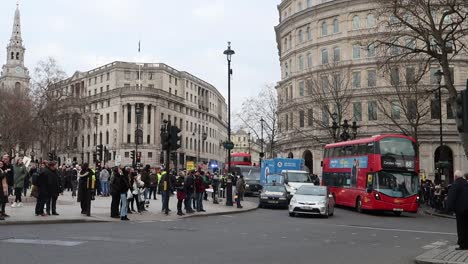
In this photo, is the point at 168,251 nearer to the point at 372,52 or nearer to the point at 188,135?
the point at 372,52

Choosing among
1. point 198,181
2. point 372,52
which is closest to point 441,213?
point 198,181

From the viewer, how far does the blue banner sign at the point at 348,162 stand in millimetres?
27456

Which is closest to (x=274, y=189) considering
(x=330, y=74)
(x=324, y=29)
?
(x=330, y=74)

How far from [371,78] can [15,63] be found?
109456 mm

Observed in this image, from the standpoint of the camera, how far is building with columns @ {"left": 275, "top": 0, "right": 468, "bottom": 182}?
63188 millimetres

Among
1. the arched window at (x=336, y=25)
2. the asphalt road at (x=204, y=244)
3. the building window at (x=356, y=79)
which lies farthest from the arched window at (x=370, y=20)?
the asphalt road at (x=204, y=244)

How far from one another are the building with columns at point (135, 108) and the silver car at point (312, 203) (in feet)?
224

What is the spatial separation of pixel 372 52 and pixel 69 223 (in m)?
58.8

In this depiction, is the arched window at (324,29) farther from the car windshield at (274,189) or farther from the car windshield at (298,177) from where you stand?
the car windshield at (274,189)

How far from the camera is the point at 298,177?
3531cm

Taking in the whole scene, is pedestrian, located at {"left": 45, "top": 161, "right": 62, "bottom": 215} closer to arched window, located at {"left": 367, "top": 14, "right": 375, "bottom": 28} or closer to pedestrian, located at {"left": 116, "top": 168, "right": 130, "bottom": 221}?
pedestrian, located at {"left": 116, "top": 168, "right": 130, "bottom": 221}

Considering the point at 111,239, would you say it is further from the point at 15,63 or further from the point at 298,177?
the point at 15,63

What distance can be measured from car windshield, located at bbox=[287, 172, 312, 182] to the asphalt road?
1733 centimetres

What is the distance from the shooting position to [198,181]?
75.7 feet
